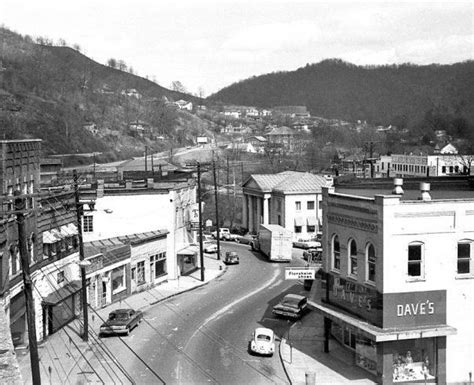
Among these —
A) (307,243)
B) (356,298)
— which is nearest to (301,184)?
(307,243)

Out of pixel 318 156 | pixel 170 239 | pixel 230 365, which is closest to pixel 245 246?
pixel 170 239

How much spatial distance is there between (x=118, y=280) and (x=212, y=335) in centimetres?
930

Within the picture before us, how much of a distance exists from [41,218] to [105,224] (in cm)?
1088

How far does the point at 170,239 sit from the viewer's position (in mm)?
45938

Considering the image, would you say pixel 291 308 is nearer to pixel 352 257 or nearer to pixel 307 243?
pixel 352 257

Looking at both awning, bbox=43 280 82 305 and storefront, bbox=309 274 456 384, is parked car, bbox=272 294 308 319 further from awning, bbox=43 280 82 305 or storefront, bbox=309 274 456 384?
awning, bbox=43 280 82 305

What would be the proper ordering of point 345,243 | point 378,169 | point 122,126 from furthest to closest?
point 122,126
point 378,169
point 345,243

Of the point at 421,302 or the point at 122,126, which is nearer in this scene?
the point at 421,302

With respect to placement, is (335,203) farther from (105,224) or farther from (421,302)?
(105,224)

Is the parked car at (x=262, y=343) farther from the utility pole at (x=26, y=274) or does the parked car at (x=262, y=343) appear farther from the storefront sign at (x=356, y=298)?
the utility pole at (x=26, y=274)

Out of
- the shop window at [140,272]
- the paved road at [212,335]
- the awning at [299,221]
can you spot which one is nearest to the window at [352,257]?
the paved road at [212,335]

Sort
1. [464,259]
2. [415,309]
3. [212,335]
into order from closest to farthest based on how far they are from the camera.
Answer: [415,309]
[464,259]
[212,335]

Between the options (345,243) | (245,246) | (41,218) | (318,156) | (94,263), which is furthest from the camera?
(318,156)

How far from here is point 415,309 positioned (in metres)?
25.0
